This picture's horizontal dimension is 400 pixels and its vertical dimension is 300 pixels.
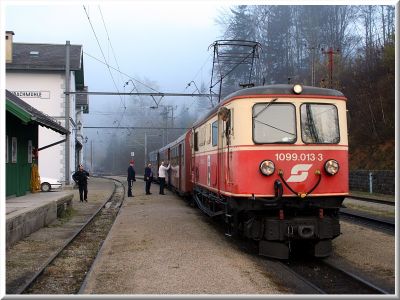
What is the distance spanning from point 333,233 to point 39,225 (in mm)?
7693

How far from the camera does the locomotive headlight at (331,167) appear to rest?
8961 millimetres

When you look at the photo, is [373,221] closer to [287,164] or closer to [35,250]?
[287,164]

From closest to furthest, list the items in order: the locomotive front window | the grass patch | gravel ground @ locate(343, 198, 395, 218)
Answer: the locomotive front window
the grass patch
gravel ground @ locate(343, 198, 395, 218)

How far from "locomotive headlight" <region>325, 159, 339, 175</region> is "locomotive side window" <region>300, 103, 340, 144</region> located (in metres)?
0.37

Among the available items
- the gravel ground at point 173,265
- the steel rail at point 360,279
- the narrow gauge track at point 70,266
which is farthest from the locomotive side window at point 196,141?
the steel rail at point 360,279

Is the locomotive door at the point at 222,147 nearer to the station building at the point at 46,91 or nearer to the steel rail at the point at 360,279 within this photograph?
the steel rail at the point at 360,279

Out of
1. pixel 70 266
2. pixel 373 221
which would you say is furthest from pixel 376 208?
pixel 70 266

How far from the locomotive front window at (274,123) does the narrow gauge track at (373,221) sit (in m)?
4.69

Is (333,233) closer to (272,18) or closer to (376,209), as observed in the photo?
(376,209)

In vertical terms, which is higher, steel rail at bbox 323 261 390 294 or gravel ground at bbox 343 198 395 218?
gravel ground at bbox 343 198 395 218

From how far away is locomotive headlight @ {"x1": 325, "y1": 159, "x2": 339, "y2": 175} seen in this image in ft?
29.4

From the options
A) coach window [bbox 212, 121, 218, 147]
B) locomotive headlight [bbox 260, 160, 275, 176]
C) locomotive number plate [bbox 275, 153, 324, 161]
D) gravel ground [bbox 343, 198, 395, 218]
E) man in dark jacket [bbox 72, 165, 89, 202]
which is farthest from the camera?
man in dark jacket [bbox 72, 165, 89, 202]

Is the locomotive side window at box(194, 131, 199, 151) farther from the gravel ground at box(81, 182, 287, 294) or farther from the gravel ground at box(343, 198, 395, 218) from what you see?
the gravel ground at box(343, 198, 395, 218)

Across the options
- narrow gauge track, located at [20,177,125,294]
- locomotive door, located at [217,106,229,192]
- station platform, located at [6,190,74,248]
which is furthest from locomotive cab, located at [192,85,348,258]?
station platform, located at [6,190,74,248]
